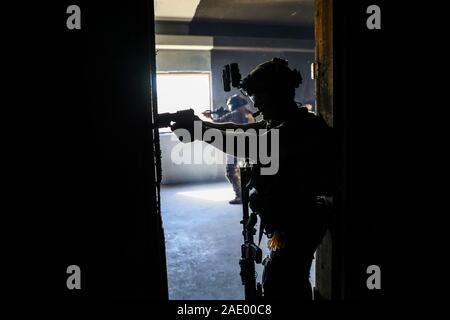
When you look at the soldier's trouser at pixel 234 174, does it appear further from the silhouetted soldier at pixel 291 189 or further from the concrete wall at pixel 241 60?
the silhouetted soldier at pixel 291 189

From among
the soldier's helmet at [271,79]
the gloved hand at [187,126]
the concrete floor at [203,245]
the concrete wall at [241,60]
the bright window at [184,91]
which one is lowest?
the concrete floor at [203,245]

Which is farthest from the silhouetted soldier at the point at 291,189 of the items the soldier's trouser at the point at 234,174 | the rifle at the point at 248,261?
the soldier's trouser at the point at 234,174

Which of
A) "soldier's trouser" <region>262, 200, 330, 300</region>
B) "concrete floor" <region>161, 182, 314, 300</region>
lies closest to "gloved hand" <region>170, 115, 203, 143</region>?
"soldier's trouser" <region>262, 200, 330, 300</region>

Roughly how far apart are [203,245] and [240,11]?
551cm

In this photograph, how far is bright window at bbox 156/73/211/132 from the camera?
8523 millimetres

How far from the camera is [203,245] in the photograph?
4281 millimetres

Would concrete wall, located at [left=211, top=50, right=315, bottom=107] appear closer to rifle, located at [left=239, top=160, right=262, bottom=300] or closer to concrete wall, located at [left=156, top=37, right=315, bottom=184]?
concrete wall, located at [left=156, top=37, right=315, bottom=184]

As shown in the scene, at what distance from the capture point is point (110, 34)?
5.59 feet

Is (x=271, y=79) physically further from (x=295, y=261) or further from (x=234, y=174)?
(x=234, y=174)

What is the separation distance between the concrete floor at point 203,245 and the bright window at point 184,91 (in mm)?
2648

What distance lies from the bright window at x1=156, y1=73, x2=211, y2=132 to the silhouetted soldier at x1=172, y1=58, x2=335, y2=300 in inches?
261

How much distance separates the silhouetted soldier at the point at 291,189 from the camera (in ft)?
6.56
